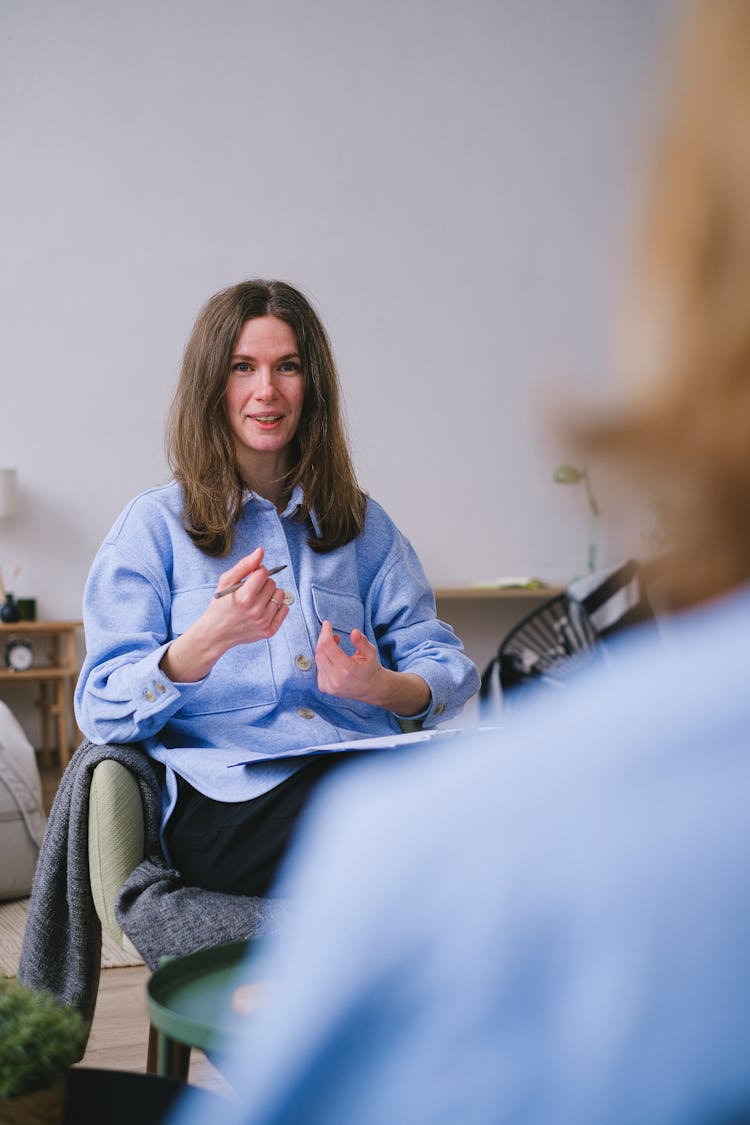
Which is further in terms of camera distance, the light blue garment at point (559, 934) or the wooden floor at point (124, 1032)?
the wooden floor at point (124, 1032)

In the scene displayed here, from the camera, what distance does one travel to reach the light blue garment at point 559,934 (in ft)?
1.14

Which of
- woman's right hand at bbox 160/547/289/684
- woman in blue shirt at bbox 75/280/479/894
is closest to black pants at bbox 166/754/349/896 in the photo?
woman in blue shirt at bbox 75/280/479/894

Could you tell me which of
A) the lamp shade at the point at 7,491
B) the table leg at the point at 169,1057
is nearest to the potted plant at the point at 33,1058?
the table leg at the point at 169,1057

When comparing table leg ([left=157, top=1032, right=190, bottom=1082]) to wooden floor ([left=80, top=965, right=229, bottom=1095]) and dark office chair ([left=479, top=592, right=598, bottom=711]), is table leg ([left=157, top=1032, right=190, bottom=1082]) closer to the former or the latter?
wooden floor ([left=80, top=965, right=229, bottom=1095])

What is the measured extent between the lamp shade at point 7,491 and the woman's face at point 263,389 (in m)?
3.71

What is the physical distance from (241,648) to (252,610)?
0.24 meters

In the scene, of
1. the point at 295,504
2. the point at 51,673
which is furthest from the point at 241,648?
the point at 51,673

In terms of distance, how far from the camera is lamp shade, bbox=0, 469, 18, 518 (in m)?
5.59

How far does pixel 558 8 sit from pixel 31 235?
316 cm

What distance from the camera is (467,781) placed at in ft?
1.19

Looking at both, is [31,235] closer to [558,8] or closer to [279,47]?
[279,47]

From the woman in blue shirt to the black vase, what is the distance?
355 centimetres

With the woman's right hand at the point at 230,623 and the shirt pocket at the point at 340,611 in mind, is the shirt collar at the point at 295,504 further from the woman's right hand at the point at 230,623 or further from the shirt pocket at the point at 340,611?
the woman's right hand at the point at 230,623

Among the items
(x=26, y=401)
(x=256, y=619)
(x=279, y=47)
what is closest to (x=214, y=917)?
(x=256, y=619)
